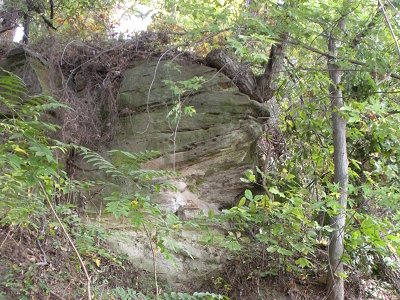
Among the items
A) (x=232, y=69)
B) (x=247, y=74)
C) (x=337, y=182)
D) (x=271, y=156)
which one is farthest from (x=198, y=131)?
(x=337, y=182)

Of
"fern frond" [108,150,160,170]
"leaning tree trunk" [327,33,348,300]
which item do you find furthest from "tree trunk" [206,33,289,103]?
"fern frond" [108,150,160,170]

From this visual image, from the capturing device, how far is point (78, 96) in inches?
254

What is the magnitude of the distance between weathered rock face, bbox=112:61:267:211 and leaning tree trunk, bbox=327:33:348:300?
4.29 feet

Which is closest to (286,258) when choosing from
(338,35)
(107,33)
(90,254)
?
(90,254)

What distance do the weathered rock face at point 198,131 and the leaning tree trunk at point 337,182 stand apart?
1307 millimetres

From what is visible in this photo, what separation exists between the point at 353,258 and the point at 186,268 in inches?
91.9

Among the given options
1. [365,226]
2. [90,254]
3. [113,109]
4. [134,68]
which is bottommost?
[90,254]

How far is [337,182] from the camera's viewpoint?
5.13 meters

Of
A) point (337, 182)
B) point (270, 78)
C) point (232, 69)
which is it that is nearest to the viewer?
point (337, 182)

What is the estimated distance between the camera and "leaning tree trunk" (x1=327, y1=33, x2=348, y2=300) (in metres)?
4.87

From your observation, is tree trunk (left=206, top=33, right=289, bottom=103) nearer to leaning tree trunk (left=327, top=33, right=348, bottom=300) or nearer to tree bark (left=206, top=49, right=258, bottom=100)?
tree bark (left=206, top=49, right=258, bottom=100)

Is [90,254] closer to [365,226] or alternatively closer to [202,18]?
[365,226]

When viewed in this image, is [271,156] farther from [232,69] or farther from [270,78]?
[232,69]

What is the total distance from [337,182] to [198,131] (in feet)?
7.16
